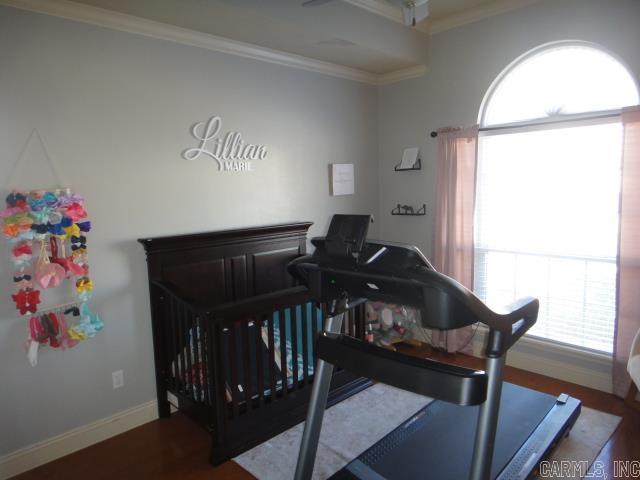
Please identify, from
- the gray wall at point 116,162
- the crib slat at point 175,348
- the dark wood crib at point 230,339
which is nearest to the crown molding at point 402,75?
the gray wall at point 116,162

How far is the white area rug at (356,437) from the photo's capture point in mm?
2285

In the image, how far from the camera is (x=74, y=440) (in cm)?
244

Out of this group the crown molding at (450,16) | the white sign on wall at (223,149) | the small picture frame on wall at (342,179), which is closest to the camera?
the white sign on wall at (223,149)

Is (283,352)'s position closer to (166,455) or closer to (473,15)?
(166,455)

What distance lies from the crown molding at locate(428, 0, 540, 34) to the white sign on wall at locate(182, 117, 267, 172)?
1.78 m

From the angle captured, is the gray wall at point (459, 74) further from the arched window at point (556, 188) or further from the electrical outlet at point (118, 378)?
the electrical outlet at point (118, 378)

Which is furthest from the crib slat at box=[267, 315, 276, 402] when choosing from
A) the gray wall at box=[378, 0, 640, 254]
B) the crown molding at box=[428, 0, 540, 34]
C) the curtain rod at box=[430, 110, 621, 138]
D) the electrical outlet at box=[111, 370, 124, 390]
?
the crown molding at box=[428, 0, 540, 34]

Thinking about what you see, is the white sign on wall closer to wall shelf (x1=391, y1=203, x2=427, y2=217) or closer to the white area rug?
wall shelf (x1=391, y1=203, x2=427, y2=217)

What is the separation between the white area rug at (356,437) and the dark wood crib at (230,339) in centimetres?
9

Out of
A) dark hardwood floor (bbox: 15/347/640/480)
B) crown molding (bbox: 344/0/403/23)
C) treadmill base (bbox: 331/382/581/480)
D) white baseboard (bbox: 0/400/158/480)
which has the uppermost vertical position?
crown molding (bbox: 344/0/403/23)

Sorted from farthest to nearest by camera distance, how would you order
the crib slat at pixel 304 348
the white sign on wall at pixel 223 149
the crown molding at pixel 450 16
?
the crown molding at pixel 450 16 → the white sign on wall at pixel 223 149 → the crib slat at pixel 304 348

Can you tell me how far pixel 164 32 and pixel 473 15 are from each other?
90.6 inches

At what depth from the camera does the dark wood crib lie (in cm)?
235

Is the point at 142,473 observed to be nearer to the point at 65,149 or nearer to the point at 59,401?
the point at 59,401
